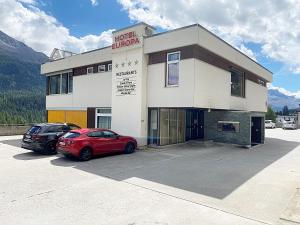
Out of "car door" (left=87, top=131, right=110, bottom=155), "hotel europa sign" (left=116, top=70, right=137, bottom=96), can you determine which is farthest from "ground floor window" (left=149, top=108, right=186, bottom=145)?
"car door" (left=87, top=131, right=110, bottom=155)

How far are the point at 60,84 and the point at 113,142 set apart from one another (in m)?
12.9

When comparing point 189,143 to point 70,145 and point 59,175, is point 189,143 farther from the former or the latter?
point 59,175

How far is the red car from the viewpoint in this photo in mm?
12234

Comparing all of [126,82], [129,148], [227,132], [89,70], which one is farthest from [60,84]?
[227,132]

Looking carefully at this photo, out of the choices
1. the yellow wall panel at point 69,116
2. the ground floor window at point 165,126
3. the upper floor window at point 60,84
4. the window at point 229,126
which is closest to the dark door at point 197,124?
the ground floor window at point 165,126

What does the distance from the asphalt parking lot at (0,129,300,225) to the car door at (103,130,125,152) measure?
1.00 metres

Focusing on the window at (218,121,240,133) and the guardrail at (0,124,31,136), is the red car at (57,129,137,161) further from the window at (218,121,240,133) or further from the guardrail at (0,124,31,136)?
the guardrail at (0,124,31,136)

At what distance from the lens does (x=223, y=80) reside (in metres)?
18.1

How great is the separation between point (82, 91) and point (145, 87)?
6971mm

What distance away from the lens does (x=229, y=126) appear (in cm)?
1797

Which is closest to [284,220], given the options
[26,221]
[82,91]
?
[26,221]

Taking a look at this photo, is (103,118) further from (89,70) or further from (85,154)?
A: (85,154)

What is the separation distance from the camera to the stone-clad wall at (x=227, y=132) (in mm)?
17219

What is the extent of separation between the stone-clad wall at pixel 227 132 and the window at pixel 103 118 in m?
6.80
